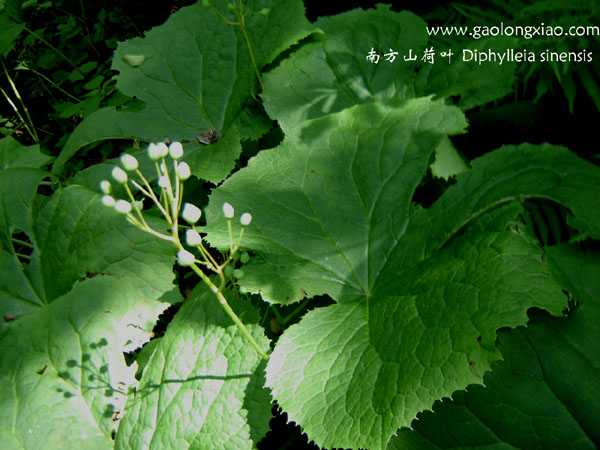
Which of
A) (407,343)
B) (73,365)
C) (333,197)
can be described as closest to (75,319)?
(73,365)

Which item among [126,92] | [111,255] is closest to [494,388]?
[111,255]

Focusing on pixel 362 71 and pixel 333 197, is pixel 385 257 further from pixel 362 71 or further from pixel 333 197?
pixel 362 71

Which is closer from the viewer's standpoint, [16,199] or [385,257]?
[385,257]

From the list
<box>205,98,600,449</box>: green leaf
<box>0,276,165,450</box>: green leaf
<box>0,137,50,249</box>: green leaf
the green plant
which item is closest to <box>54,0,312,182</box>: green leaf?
the green plant

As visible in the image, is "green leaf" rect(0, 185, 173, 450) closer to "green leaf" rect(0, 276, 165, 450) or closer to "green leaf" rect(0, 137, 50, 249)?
"green leaf" rect(0, 276, 165, 450)

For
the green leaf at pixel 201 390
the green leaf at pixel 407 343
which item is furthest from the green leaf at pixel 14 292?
the green leaf at pixel 407 343

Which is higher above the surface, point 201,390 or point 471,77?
point 471,77
